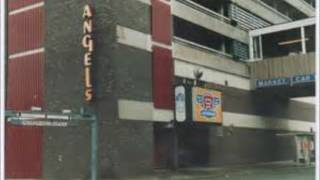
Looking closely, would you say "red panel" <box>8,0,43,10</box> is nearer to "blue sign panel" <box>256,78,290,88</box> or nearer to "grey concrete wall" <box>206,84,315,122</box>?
"grey concrete wall" <box>206,84,315,122</box>

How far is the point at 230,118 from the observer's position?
41719mm

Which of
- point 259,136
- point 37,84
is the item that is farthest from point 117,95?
point 259,136

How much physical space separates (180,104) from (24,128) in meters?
9.00

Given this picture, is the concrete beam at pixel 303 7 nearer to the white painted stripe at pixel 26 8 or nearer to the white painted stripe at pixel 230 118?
the white painted stripe at pixel 230 118

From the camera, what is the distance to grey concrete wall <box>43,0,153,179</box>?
29938mm

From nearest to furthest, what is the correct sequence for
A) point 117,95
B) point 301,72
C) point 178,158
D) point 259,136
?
point 117,95 → point 178,158 → point 301,72 → point 259,136

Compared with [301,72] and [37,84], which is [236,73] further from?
[37,84]

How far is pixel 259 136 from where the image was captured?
46.8m

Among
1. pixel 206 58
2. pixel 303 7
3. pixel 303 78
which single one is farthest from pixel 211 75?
pixel 303 7

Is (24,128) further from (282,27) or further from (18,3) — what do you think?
(282,27)

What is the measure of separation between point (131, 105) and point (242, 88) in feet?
50.8

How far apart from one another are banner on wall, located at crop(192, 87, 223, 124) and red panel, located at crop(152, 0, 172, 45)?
3556 mm

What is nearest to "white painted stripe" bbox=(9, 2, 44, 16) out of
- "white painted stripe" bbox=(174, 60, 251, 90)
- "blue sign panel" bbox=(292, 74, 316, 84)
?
"white painted stripe" bbox=(174, 60, 251, 90)

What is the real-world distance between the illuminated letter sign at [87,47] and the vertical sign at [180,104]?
6.12 metres
